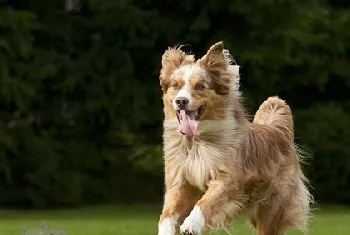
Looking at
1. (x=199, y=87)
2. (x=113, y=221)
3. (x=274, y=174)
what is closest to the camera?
(x=199, y=87)

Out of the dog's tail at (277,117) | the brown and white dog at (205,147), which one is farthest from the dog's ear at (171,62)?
the dog's tail at (277,117)

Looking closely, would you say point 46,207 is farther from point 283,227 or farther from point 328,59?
point 283,227

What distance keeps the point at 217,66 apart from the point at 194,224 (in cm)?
153

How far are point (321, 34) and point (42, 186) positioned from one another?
274 inches

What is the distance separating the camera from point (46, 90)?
81.5 feet

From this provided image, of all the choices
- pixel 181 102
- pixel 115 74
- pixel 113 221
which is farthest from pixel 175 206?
pixel 115 74

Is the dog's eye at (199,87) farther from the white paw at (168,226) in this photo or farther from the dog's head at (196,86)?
the white paw at (168,226)

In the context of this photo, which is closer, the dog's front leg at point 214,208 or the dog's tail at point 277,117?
the dog's front leg at point 214,208

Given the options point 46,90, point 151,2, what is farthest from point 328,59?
point 46,90

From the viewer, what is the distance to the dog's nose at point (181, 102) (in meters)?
9.62

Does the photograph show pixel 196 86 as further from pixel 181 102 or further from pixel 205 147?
pixel 205 147

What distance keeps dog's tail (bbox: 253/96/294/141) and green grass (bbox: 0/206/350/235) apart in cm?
117

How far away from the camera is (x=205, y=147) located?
10.1 metres

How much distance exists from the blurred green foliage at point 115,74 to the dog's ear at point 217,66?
13.4 metres
